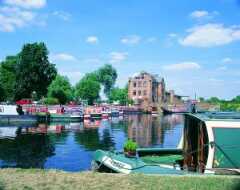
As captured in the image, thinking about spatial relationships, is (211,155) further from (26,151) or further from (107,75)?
(107,75)

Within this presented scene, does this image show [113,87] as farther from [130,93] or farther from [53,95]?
[53,95]

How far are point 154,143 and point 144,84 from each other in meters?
147

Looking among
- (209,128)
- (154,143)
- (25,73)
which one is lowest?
(154,143)

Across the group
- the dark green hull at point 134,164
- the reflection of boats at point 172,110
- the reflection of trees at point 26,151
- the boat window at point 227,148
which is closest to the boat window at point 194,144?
the boat window at point 227,148

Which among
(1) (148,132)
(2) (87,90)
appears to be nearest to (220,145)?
(1) (148,132)

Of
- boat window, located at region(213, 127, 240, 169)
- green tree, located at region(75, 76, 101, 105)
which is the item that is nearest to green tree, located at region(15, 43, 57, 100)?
green tree, located at region(75, 76, 101, 105)

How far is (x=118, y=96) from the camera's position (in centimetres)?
17775

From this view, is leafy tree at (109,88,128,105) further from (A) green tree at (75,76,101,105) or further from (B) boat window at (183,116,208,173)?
(B) boat window at (183,116,208,173)

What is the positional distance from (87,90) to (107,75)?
36.7 metres

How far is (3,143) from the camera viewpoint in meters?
38.1

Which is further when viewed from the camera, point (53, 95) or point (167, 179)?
point (53, 95)

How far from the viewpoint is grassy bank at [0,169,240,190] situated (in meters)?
12.2

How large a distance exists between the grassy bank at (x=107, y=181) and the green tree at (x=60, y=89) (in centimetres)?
10237

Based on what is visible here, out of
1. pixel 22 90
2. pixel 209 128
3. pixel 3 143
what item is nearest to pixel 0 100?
pixel 22 90
